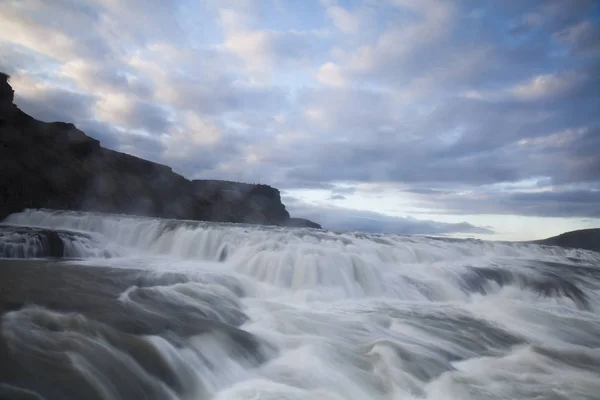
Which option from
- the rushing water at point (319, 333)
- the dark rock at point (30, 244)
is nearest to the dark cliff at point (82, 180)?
the dark rock at point (30, 244)

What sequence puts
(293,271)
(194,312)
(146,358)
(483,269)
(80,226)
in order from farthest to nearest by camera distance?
(80,226) → (483,269) → (293,271) → (194,312) → (146,358)

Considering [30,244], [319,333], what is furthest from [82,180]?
[319,333]

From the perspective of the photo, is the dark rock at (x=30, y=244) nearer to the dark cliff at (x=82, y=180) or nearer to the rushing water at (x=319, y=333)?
the rushing water at (x=319, y=333)

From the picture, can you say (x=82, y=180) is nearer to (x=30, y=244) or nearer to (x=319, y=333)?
(x=30, y=244)

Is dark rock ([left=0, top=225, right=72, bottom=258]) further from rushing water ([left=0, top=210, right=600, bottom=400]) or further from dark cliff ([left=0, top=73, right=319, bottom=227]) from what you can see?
dark cliff ([left=0, top=73, right=319, bottom=227])

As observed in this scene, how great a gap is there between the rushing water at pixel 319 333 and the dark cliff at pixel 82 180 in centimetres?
1827

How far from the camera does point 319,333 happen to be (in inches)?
262

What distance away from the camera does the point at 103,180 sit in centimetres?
3750

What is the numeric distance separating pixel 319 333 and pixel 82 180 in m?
34.8

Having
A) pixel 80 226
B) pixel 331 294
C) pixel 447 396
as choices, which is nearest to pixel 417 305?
pixel 331 294

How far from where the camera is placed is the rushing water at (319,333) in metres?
4.12

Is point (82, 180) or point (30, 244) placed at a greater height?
point (82, 180)

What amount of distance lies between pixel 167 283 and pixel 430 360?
565cm

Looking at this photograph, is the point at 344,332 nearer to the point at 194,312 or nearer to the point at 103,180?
the point at 194,312
